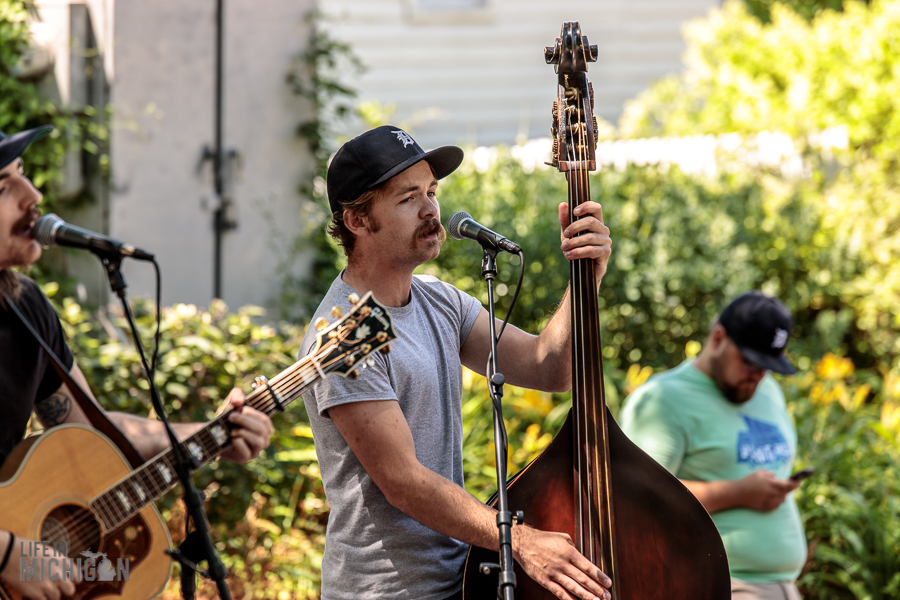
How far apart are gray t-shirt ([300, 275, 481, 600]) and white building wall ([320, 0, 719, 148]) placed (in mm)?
8114

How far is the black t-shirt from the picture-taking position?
7.46ft

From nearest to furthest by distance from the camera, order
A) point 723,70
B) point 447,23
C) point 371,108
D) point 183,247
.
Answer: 1. point 183,247
2. point 371,108
3. point 723,70
4. point 447,23

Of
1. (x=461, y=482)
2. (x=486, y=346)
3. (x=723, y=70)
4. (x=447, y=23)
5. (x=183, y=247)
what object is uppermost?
(x=447, y=23)

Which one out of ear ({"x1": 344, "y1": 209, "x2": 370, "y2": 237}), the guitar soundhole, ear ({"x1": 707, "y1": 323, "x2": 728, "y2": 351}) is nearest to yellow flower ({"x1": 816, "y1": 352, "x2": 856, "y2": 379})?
ear ({"x1": 707, "y1": 323, "x2": 728, "y2": 351})

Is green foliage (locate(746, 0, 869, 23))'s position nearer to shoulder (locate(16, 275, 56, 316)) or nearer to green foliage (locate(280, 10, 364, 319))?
green foliage (locate(280, 10, 364, 319))

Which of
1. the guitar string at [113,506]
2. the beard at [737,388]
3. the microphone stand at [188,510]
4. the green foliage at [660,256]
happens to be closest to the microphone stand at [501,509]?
the guitar string at [113,506]

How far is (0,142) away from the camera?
2301 mm

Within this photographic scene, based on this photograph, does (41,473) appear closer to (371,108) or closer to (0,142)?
(0,142)

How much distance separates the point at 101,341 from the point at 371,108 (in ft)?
12.5

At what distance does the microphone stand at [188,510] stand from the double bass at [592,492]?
2.02 feet

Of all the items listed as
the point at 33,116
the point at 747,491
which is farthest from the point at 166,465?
the point at 33,116

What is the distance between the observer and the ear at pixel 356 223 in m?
2.33

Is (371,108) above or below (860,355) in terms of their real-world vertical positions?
above

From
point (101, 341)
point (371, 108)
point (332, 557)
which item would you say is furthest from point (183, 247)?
point (332, 557)
